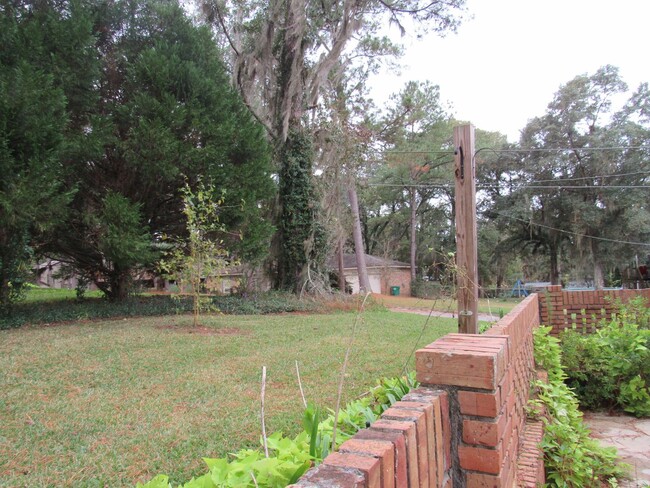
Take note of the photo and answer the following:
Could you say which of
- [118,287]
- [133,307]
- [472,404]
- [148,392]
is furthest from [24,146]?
[472,404]

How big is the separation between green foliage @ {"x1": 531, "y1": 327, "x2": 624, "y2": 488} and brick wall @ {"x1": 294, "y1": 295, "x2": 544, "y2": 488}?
1.19m

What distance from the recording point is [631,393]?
187 inches

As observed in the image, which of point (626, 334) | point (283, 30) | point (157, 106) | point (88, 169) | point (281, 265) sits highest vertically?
point (283, 30)

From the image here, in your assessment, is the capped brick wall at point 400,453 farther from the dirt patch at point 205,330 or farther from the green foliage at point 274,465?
the dirt patch at point 205,330

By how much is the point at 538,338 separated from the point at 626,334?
1.45 m

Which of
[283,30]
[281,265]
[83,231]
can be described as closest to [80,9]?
[83,231]

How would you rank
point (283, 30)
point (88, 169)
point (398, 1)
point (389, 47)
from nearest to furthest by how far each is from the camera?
point (88, 169) < point (283, 30) < point (398, 1) < point (389, 47)

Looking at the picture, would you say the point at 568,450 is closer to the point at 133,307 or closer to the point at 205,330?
the point at 205,330

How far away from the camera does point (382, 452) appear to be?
0.91m

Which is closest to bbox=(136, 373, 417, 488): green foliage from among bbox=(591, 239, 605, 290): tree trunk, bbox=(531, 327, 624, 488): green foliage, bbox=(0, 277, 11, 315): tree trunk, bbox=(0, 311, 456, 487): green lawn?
bbox=(0, 311, 456, 487): green lawn

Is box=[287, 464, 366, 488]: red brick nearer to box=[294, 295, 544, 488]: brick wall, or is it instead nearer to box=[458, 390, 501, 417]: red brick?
box=[294, 295, 544, 488]: brick wall

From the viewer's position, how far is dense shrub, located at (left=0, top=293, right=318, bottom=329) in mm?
8938

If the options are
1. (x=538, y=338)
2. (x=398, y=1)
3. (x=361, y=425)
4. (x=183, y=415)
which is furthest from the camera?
(x=398, y=1)

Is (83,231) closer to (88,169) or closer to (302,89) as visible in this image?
(88,169)
